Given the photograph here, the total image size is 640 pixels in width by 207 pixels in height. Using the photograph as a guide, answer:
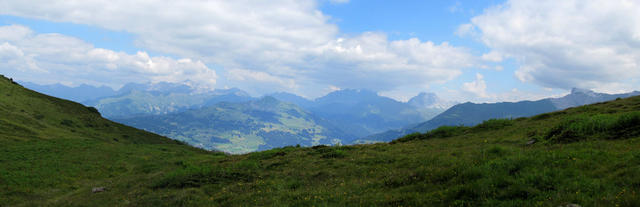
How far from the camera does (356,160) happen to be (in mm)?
22875

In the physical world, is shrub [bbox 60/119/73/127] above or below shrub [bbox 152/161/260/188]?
above

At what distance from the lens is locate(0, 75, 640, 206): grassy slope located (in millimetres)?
10602

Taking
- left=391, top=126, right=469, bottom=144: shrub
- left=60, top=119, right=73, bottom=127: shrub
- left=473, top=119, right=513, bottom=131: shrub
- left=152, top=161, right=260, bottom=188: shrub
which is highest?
left=60, top=119, right=73, bottom=127: shrub

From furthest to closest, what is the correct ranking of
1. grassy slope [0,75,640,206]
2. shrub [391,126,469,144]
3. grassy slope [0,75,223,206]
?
shrub [391,126,469,144] → grassy slope [0,75,223,206] → grassy slope [0,75,640,206]

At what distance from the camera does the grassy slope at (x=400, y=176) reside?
34.8ft

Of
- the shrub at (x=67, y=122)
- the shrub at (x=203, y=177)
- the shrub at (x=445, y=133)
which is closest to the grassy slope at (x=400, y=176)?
the shrub at (x=203, y=177)

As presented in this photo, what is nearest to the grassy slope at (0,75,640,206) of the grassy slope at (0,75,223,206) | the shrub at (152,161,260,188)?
the shrub at (152,161,260,188)

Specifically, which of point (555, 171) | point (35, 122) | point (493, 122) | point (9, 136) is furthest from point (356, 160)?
point (35, 122)

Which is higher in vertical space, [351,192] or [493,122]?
[493,122]

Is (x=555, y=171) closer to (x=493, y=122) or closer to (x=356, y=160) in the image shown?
(x=356, y=160)

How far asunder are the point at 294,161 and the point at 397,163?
9.48 meters

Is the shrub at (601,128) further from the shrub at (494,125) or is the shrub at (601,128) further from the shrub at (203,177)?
the shrub at (203,177)

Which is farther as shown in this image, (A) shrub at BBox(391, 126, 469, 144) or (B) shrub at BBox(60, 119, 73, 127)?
(B) shrub at BBox(60, 119, 73, 127)

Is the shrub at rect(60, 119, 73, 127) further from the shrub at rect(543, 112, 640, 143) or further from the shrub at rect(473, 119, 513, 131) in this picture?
the shrub at rect(543, 112, 640, 143)
